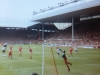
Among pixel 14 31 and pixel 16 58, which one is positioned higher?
pixel 14 31

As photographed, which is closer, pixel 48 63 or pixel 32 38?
pixel 48 63

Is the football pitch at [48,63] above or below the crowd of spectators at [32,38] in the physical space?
below

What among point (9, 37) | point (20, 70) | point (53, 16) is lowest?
point (20, 70)

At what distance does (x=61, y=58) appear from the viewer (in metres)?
3.51

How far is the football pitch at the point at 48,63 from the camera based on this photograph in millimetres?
A: 3385

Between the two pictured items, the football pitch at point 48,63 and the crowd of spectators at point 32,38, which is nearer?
the football pitch at point 48,63

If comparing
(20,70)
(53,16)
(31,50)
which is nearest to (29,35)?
(31,50)

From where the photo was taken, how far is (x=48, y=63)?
3.48 meters

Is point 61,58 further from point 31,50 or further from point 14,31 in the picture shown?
point 14,31

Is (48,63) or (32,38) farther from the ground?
(32,38)

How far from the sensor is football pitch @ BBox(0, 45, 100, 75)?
338cm

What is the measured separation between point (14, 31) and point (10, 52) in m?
0.39

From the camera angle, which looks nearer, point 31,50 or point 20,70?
point 20,70

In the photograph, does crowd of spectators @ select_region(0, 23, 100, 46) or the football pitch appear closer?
the football pitch
